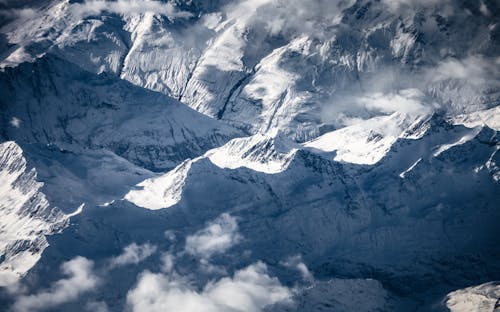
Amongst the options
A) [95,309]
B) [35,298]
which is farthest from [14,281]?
[95,309]

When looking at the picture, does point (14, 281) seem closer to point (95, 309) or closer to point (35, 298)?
point (35, 298)

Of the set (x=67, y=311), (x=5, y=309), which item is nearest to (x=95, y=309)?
(x=67, y=311)

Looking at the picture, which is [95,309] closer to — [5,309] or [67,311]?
[67,311]
